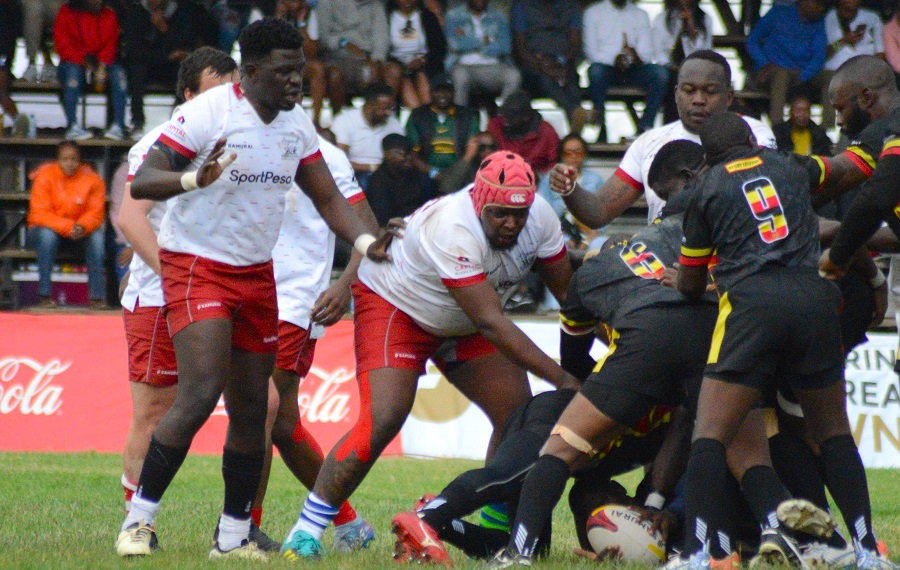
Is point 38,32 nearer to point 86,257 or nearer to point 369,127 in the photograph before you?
point 86,257

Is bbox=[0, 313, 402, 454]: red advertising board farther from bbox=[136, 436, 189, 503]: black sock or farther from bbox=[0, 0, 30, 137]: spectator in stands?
bbox=[136, 436, 189, 503]: black sock

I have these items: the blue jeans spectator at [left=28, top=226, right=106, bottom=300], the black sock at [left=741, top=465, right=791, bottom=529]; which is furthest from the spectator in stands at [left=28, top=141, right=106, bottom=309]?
the black sock at [left=741, top=465, right=791, bottom=529]

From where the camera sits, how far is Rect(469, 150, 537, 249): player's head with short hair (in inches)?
223

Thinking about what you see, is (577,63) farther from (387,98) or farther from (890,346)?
(890,346)

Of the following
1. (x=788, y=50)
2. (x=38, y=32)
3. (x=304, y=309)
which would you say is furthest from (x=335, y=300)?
(x=38, y=32)

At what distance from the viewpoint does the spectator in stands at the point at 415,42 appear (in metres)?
14.6

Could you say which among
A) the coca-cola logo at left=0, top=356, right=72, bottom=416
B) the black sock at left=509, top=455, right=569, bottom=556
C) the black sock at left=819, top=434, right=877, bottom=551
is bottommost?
the coca-cola logo at left=0, top=356, right=72, bottom=416

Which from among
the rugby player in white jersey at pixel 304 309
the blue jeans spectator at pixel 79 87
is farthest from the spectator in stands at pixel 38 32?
the rugby player in white jersey at pixel 304 309

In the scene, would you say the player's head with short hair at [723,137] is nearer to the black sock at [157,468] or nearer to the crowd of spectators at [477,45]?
the black sock at [157,468]

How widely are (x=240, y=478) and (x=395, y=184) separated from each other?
7.64m

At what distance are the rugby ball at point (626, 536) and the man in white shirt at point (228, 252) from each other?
1.49m

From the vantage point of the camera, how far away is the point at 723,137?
17.5 ft

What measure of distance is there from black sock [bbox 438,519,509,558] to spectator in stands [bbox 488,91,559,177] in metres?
7.67

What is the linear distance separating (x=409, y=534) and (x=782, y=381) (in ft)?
6.06
